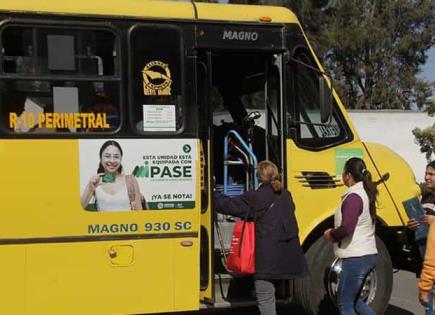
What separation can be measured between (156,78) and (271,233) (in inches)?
66.7

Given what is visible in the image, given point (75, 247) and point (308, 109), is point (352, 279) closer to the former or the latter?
point (308, 109)

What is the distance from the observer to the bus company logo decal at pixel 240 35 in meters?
6.08

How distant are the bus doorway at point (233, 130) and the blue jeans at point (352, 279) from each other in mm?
949

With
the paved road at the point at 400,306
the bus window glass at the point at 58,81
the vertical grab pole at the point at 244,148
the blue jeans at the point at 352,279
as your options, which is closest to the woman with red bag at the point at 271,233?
the blue jeans at the point at 352,279

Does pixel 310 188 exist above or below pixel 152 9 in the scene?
below

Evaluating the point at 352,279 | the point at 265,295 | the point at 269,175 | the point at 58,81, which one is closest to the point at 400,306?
the point at 352,279

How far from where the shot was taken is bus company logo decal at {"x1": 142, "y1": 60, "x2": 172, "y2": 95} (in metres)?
5.81

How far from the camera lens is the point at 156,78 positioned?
19.2 ft

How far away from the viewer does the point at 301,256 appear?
5.79m

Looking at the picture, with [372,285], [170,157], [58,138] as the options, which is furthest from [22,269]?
[372,285]

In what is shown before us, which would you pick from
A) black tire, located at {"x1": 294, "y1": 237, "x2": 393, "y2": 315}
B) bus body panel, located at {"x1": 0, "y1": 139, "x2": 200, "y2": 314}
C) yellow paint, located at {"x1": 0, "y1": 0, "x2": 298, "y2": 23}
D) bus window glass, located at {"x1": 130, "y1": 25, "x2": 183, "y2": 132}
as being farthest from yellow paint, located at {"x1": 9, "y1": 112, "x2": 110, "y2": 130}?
black tire, located at {"x1": 294, "y1": 237, "x2": 393, "y2": 315}

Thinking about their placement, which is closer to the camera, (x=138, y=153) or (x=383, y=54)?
(x=138, y=153)

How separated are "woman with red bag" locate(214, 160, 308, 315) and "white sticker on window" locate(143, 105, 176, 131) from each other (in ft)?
2.91

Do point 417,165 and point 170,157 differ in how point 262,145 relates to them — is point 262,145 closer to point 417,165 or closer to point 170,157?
point 170,157
